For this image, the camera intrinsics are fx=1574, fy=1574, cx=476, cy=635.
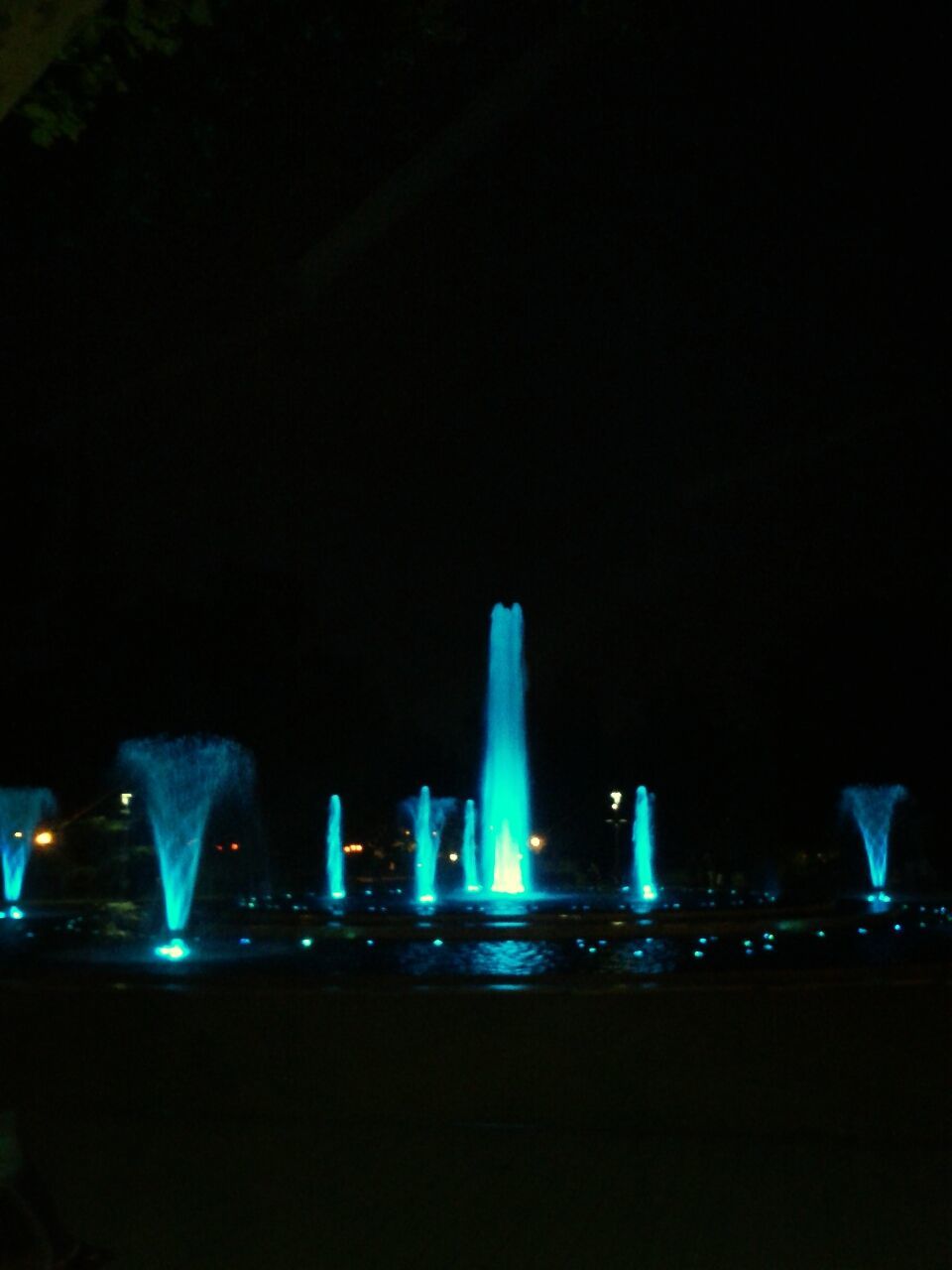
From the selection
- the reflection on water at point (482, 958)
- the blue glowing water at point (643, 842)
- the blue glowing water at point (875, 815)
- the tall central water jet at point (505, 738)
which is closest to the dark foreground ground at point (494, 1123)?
the reflection on water at point (482, 958)

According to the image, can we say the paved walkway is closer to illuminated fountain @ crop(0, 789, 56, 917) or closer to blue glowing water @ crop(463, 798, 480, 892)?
illuminated fountain @ crop(0, 789, 56, 917)

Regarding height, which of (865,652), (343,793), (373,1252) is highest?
(865,652)

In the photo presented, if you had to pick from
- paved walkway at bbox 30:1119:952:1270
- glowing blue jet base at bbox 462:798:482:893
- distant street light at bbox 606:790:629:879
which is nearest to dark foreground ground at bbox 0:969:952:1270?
paved walkway at bbox 30:1119:952:1270

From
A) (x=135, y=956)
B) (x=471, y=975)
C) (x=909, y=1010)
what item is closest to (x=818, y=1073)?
(x=909, y=1010)

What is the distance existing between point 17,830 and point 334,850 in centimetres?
1380

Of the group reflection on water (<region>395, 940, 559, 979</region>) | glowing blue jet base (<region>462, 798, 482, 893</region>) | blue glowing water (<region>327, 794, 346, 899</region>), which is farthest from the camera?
blue glowing water (<region>327, 794, 346, 899</region>)

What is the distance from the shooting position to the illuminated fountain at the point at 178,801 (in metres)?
29.2

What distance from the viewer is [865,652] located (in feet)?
196

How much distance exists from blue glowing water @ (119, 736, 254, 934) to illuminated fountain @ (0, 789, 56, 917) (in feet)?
45.5

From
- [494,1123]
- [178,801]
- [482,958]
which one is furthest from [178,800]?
[494,1123]

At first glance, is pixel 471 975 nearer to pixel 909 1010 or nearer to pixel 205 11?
pixel 909 1010

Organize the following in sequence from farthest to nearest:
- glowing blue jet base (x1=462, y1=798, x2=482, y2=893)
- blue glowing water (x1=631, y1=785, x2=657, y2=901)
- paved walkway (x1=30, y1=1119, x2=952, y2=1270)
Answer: blue glowing water (x1=631, y1=785, x2=657, y2=901)
glowing blue jet base (x1=462, y1=798, x2=482, y2=893)
paved walkway (x1=30, y1=1119, x2=952, y2=1270)

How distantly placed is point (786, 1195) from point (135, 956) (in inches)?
628

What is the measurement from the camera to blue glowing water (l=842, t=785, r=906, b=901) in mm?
55344
